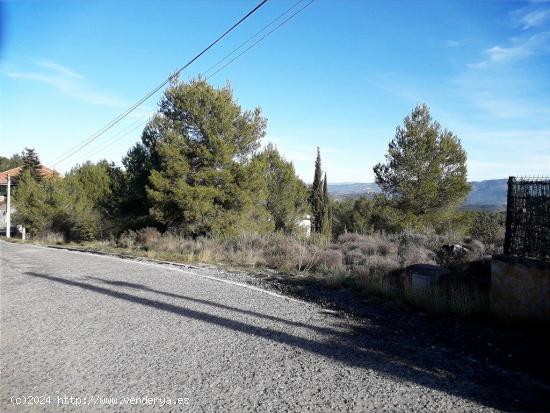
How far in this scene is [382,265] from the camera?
1015 centimetres

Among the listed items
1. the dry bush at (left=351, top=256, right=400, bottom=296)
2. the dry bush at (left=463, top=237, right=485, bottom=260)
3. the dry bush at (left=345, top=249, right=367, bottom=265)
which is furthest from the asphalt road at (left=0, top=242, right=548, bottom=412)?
the dry bush at (left=463, top=237, right=485, bottom=260)

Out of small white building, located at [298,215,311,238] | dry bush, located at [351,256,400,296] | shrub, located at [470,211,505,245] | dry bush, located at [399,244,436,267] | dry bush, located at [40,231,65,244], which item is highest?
shrub, located at [470,211,505,245]

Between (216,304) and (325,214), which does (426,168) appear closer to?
(325,214)

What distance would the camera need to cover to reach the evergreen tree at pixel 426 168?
95.9 ft

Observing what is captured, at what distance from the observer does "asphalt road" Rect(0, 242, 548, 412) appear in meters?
3.71

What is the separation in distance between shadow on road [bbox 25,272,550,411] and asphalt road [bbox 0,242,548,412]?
15 millimetres

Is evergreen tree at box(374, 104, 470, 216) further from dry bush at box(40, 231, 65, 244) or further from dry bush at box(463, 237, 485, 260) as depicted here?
dry bush at box(40, 231, 65, 244)

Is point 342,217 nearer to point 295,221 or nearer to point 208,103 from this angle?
point 295,221

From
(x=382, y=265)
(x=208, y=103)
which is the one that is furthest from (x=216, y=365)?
(x=208, y=103)

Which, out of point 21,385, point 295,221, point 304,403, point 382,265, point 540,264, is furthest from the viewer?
point 295,221

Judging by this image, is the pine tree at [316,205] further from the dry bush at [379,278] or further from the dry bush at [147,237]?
the dry bush at [379,278]

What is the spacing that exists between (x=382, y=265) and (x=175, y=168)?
15426 millimetres

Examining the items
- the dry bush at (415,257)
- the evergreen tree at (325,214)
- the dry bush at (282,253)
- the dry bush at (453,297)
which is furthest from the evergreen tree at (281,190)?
the dry bush at (453,297)

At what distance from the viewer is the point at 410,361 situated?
15.3ft
